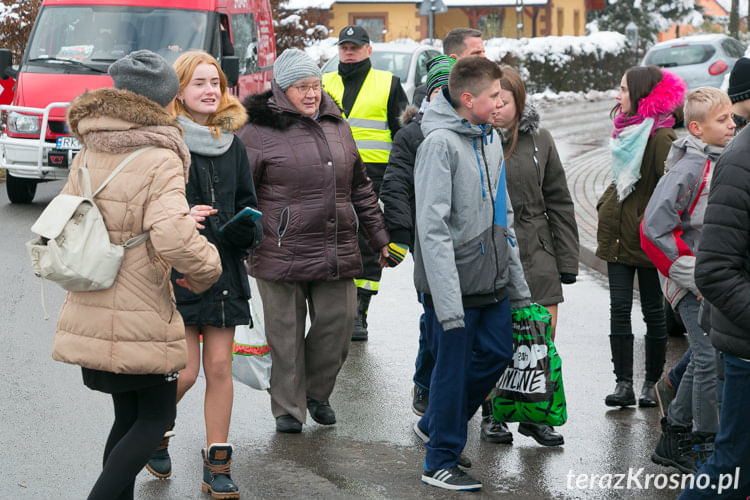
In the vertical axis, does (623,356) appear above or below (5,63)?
below

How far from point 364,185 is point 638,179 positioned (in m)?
1.54

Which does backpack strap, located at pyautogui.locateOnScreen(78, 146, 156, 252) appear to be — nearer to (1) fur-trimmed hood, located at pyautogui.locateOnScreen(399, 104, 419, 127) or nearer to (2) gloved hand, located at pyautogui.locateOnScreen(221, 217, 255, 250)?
(2) gloved hand, located at pyautogui.locateOnScreen(221, 217, 255, 250)

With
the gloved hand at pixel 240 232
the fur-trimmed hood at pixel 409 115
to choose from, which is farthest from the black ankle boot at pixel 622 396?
the gloved hand at pixel 240 232

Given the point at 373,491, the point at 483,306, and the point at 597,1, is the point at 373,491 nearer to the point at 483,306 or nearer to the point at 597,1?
the point at 483,306

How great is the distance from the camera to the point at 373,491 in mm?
4816

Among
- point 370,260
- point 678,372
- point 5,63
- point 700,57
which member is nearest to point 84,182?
point 678,372

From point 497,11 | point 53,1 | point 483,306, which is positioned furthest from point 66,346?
point 497,11

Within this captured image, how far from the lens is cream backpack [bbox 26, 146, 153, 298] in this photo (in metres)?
3.73

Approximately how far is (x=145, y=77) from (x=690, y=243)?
8.63 feet

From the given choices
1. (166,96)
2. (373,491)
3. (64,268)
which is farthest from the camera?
(373,491)

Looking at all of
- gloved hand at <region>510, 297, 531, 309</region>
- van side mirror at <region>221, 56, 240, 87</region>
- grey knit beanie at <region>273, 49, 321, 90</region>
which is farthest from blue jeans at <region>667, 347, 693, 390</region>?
van side mirror at <region>221, 56, 240, 87</region>

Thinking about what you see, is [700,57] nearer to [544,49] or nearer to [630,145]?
[544,49]

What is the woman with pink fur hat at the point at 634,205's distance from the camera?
5930mm

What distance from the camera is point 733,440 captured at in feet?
11.6
